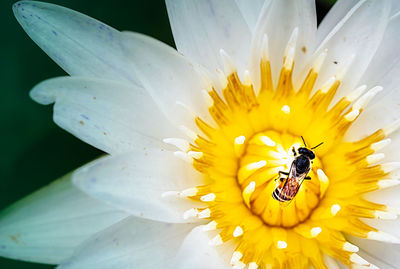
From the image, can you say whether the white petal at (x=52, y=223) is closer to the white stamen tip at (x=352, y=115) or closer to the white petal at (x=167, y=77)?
the white petal at (x=167, y=77)

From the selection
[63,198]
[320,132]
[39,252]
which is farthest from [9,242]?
[320,132]

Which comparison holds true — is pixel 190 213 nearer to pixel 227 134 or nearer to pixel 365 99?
pixel 227 134

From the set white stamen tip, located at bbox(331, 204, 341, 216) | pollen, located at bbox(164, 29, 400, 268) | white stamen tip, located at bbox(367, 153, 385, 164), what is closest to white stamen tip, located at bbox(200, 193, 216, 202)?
pollen, located at bbox(164, 29, 400, 268)

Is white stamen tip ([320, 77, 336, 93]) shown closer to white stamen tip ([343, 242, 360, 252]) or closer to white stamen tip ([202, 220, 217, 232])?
white stamen tip ([343, 242, 360, 252])

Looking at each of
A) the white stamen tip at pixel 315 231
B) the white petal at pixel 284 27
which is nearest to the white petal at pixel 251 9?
the white petal at pixel 284 27

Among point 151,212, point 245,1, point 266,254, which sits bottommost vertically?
point 266,254

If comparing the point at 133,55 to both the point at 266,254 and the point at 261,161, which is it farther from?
the point at 266,254
